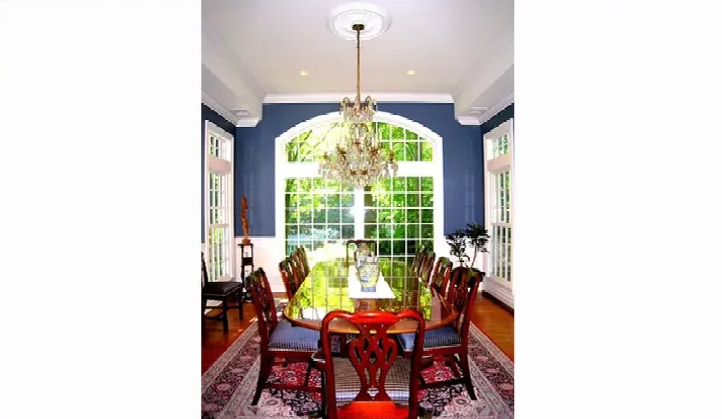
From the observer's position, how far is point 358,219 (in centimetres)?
706

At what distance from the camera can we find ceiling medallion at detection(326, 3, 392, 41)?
3910 millimetres

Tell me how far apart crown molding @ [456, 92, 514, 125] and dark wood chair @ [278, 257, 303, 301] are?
3427 millimetres

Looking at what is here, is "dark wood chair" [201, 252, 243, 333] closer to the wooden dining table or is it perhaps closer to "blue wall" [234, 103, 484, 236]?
the wooden dining table

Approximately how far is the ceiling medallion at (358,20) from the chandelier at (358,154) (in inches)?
3.3

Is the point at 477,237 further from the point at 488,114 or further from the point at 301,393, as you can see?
the point at 301,393

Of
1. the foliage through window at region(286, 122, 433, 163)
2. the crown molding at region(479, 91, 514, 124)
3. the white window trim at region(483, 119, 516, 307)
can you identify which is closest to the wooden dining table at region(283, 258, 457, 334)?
the white window trim at region(483, 119, 516, 307)

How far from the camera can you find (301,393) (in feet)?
10.2

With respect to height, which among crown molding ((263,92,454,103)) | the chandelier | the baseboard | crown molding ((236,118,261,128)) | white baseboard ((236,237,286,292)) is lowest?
the baseboard

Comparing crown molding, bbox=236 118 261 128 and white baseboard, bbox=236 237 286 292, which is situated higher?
crown molding, bbox=236 118 261 128

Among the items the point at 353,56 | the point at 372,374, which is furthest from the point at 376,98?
the point at 372,374
